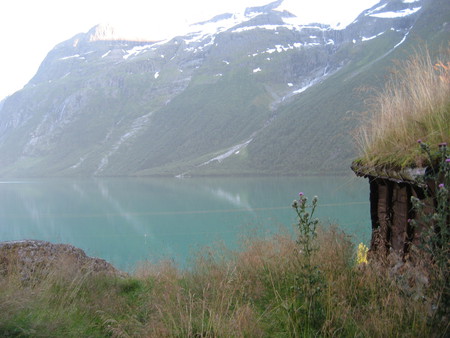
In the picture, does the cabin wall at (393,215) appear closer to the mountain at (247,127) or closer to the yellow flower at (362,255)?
the yellow flower at (362,255)

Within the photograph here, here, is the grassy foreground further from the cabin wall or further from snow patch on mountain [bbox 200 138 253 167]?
snow patch on mountain [bbox 200 138 253 167]

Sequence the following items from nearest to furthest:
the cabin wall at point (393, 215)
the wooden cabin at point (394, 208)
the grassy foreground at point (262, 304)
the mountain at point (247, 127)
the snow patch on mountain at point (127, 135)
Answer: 1. the grassy foreground at point (262, 304)
2. the wooden cabin at point (394, 208)
3. the cabin wall at point (393, 215)
4. the mountain at point (247, 127)
5. the snow patch on mountain at point (127, 135)

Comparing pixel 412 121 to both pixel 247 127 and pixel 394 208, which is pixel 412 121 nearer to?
pixel 394 208

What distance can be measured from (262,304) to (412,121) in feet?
6.64

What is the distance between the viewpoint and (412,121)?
3824 mm

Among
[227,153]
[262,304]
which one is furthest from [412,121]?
[227,153]

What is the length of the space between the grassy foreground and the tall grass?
864 millimetres

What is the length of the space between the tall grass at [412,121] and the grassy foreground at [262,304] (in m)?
0.86

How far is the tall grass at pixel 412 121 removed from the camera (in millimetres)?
3418

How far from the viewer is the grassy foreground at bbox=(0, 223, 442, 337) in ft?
9.11

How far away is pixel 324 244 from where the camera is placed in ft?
13.4

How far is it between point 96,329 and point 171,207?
3939 cm

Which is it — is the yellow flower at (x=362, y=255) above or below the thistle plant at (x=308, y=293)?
below

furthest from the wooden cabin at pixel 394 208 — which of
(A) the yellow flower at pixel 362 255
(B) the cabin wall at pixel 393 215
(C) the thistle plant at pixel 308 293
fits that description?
(A) the yellow flower at pixel 362 255
